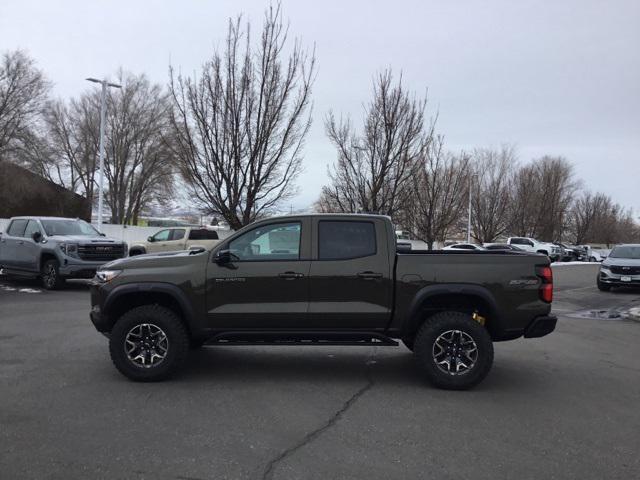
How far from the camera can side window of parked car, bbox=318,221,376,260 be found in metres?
6.22

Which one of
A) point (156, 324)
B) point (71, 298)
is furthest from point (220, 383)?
point (71, 298)

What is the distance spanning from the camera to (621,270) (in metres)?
18.4

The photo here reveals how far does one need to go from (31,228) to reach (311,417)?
1332 cm

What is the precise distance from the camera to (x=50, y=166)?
50.1 m

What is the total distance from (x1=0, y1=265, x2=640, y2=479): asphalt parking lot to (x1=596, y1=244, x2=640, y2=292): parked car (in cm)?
1139

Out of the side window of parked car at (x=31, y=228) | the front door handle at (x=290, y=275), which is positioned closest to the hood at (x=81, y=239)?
the side window of parked car at (x=31, y=228)

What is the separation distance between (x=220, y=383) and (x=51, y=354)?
2.71 m

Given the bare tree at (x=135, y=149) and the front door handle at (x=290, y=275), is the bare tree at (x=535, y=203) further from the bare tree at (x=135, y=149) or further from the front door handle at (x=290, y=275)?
the front door handle at (x=290, y=275)

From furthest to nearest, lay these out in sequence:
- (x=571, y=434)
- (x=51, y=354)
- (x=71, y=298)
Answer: (x=71, y=298)
(x=51, y=354)
(x=571, y=434)

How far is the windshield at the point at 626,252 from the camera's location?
19234 mm

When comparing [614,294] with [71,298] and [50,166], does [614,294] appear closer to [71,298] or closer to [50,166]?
[71,298]

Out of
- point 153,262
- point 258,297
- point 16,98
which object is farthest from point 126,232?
point 258,297

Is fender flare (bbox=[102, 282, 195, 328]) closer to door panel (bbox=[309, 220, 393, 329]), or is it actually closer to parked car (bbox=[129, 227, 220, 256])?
door panel (bbox=[309, 220, 393, 329])

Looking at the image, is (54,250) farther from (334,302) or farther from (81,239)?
(334,302)
